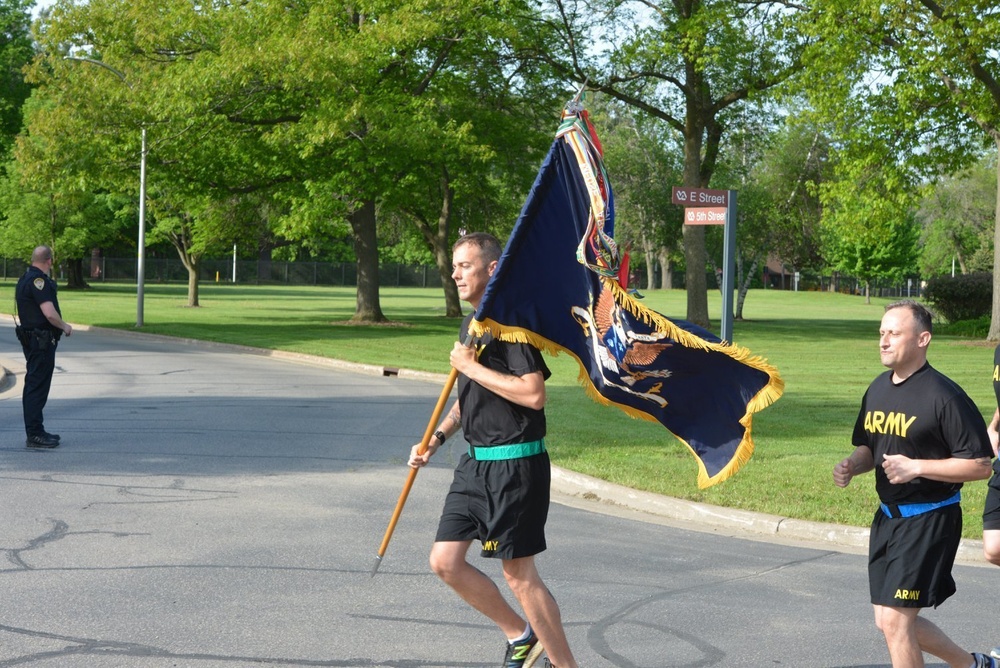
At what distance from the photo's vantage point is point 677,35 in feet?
109

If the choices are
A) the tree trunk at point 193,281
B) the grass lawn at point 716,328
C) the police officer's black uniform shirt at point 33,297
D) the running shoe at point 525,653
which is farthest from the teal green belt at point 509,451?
the tree trunk at point 193,281

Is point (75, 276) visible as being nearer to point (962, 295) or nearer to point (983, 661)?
point (962, 295)

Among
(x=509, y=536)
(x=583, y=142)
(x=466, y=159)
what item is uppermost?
(x=466, y=159)

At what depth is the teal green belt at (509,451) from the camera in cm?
466

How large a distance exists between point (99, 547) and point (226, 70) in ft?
74.2

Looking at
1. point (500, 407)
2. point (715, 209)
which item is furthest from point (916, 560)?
point (715, 209)

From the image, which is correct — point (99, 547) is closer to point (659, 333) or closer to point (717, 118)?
point (659, 333)

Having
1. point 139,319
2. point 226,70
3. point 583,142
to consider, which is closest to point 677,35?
point 226,70

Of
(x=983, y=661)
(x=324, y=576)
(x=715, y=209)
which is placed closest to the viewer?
(x=983, y=661)

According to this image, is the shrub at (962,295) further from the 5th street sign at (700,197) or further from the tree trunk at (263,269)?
the tree trunk at (263,269)

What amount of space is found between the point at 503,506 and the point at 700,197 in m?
10.5

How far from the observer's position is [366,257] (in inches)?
1372

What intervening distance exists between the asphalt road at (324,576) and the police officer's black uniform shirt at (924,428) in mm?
1225

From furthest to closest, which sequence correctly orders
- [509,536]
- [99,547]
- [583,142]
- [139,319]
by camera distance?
[139,319] < [99,547] < [583,142] < [509,536]
